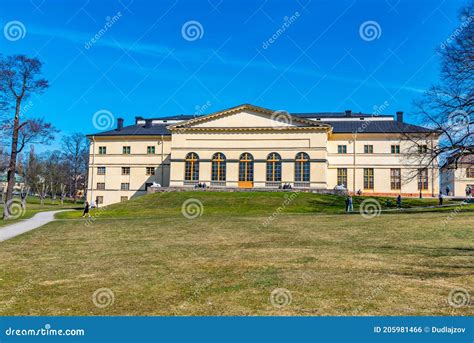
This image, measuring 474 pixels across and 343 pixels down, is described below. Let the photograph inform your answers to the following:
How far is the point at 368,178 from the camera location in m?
51.2

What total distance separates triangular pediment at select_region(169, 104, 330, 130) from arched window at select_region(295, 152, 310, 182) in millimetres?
3748

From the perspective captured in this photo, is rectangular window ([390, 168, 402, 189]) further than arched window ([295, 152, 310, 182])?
Yes

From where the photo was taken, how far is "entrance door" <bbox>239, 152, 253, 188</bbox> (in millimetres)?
48562

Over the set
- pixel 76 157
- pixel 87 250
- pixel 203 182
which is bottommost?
pixel 87 250

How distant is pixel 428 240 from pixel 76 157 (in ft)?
209

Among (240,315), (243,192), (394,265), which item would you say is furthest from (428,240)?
(243,192)

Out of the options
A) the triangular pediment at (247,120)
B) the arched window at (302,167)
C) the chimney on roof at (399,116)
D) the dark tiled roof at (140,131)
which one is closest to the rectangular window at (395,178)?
the chimney on roof at (399,116)

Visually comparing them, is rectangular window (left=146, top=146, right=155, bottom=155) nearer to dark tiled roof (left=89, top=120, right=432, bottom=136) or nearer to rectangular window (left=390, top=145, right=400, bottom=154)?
dark tiled roof (left=89, top=120, right=432, bottom=136)

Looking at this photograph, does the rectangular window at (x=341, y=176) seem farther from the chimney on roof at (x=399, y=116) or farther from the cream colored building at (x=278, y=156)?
the chimney on roof at (x=399, y=116)

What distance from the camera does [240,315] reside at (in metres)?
6.10

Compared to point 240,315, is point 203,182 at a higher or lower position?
higher

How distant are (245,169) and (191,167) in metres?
6.75

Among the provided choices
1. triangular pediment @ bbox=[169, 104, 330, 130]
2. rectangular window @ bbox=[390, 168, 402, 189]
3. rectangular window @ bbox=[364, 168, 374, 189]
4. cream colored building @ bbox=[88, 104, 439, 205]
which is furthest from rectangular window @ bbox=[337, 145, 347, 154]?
triangular pediment @ bbox=[169, 104, 330, 130]

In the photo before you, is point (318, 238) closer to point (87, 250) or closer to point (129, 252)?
point (129, 252)
